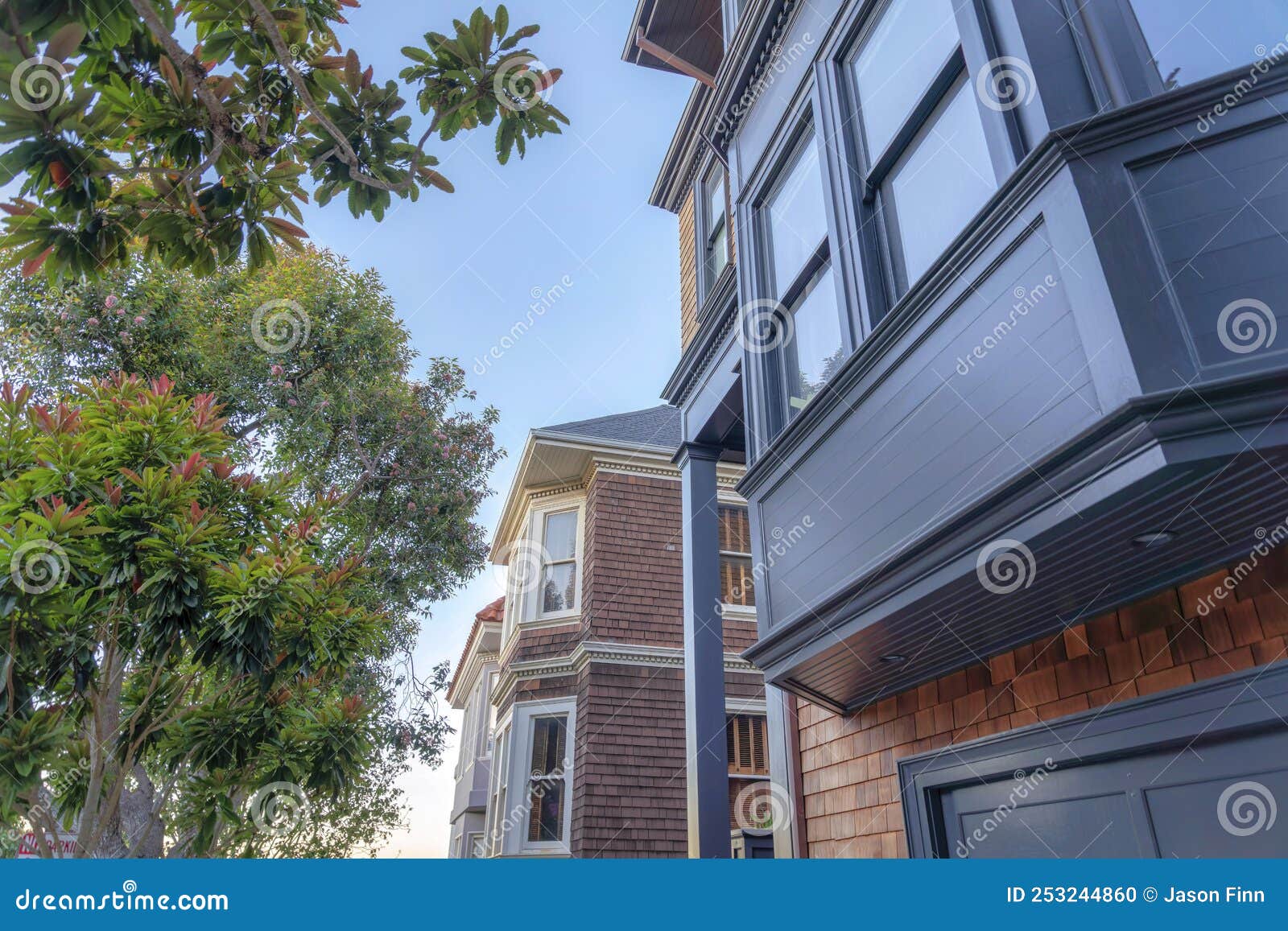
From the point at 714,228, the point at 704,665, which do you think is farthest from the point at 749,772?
the point at 714,228

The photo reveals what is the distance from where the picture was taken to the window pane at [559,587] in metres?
12.3

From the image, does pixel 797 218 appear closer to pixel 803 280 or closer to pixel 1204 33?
pixel 803 280

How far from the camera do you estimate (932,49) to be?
3.67m

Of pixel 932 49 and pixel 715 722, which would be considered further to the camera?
pixel 715 722

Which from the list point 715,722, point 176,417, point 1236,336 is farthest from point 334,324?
point 1236,336

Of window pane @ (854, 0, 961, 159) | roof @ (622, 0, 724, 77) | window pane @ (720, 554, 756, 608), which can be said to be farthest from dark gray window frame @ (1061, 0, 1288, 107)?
window pane @ (720, 554, 756, 608)

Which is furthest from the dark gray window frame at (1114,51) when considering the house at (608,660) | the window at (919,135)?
the house at (608,660)

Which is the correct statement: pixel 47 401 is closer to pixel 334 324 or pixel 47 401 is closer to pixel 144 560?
pixel 334 324

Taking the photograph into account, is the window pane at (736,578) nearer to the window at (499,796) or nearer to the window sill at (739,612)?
the window sill at (739,612)

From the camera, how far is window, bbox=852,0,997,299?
134 inches

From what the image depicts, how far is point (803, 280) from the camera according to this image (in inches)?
200

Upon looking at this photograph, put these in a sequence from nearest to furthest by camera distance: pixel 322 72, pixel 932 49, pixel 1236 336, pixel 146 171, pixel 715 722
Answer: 1. pixel 1236 336
2. pixel 146 171
3. pixel 322 72
4. pixel 932 49
5. pixel 715 722

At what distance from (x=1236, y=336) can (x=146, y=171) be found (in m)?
3.62

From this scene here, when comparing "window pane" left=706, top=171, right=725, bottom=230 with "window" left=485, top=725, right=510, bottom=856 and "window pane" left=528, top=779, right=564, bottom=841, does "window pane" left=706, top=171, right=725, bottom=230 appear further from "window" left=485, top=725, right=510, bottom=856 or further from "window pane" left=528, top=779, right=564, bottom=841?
"window" left=485, top=725, right=510, bottom=856
